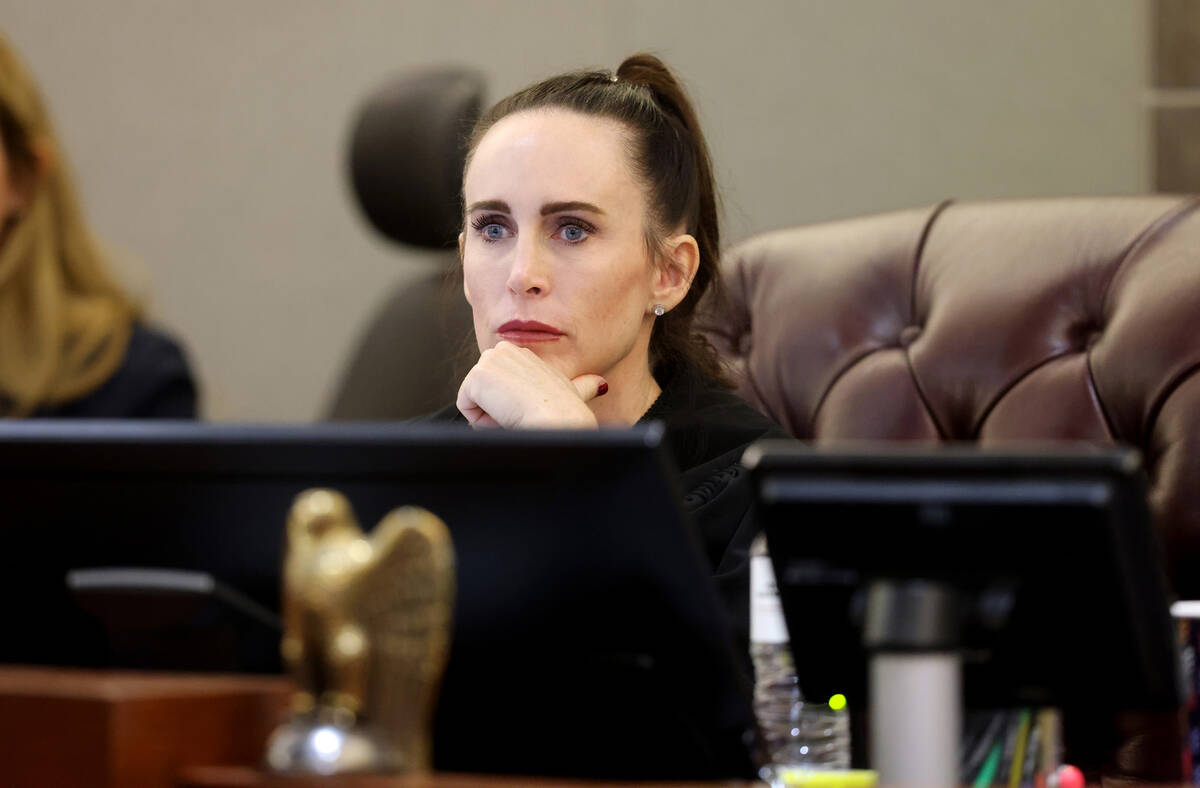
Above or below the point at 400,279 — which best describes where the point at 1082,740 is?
below

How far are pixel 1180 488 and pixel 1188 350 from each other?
13 cm

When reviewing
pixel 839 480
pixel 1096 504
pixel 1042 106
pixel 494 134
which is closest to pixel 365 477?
pixel 839 480

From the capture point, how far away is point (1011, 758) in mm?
1058

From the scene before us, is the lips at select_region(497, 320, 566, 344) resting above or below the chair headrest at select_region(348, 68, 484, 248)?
below

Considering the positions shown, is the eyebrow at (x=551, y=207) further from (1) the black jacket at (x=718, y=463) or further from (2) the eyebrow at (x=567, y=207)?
(1) the black jacket at (x=718, y=463)

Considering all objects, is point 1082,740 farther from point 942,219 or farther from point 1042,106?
point 1042,106

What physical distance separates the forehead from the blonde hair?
84 cm

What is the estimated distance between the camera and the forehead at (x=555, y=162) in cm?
154

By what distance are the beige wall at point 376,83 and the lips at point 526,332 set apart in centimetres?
106

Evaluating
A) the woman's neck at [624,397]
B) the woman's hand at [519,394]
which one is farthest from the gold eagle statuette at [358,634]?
the woman's neck at [624,397]

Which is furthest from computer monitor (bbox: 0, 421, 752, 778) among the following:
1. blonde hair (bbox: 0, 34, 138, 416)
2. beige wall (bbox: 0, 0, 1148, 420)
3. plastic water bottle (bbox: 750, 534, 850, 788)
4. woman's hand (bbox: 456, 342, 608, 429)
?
beige wall (bbox: 0, 0, 1148, 420)

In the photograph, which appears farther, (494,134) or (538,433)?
(494,134)

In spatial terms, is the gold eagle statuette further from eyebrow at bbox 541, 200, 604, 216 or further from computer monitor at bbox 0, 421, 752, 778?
eyebrow at bbox 541, 200, 604, 216

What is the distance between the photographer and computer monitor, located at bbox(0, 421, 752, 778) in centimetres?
75
